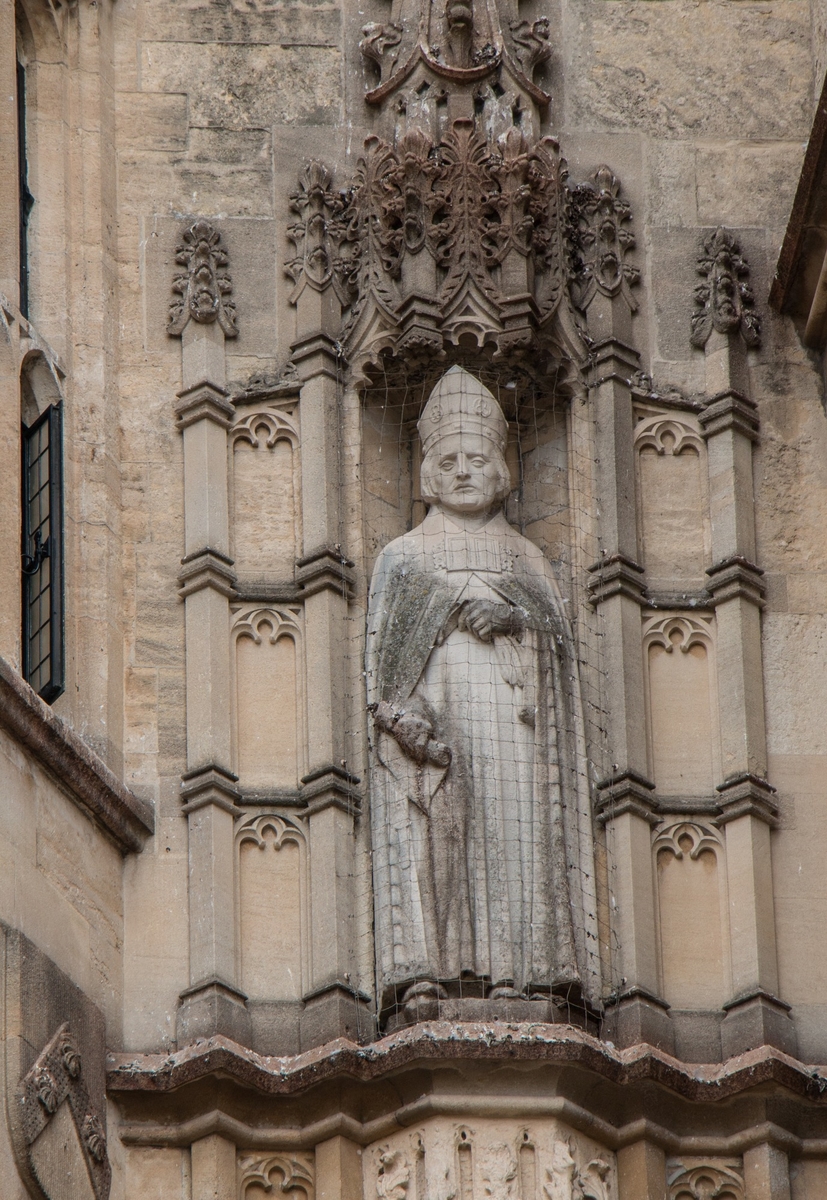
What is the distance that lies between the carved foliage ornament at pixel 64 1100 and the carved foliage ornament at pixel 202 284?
9.96 feet

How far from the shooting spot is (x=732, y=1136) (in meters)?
12.2

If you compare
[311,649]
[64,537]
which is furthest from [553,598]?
[64,537]

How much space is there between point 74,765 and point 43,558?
95 centimetres

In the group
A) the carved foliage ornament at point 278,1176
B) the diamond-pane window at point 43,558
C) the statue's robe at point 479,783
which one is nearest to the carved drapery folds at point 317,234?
the statue's robe at point 479,783

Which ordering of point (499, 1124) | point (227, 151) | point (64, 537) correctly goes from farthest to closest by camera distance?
point (227, 151) < point (64, 537) < point (499, 1124)

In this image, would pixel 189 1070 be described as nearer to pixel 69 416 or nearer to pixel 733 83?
pixel 69 416

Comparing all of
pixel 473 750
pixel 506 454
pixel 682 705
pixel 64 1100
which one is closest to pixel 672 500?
pixel 506 454

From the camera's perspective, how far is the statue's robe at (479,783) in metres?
12.3

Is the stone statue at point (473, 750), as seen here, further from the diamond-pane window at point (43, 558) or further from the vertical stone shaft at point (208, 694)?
the diamond-pane window at point (43, 558)

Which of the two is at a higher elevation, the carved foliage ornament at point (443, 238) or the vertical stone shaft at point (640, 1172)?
the carved foliage ornament at point (443, 238)

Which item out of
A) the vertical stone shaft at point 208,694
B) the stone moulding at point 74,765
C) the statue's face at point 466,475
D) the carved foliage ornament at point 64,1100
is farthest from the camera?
the statue's face at point 466,475

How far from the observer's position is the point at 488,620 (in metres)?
12.8

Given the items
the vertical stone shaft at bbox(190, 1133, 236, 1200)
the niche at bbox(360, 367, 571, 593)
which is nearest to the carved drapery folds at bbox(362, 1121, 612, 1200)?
the vertical stone shaft at bbox(190, 1133, 236, 1200)

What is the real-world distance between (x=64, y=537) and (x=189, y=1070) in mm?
2105
